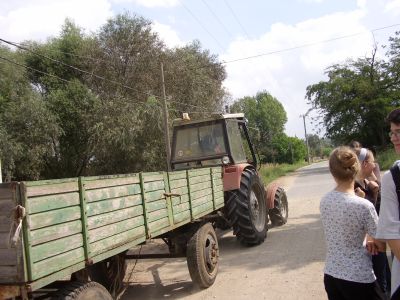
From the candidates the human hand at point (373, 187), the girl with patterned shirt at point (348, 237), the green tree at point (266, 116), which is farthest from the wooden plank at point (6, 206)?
the green tree at point (266, 116)

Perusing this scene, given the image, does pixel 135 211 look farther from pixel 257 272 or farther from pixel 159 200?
pixel 257 272

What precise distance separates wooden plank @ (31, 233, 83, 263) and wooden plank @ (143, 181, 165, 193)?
1259 mm

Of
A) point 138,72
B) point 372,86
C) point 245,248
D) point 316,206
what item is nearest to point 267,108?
point 372,86

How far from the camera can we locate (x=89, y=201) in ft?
11.6

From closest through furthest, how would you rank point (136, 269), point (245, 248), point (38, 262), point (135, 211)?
point (38, 262) → point (135, 211) → point (136, 269) → point (245, 248)

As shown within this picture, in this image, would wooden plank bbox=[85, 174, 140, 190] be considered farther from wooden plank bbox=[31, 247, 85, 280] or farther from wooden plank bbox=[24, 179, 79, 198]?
wooden plank bbox=[31, 247, 85, 280]

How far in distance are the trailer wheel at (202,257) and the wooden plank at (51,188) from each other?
2.66 meters

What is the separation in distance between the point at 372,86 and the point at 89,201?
31.0 m

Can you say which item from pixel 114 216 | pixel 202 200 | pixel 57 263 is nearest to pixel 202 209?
pixel 202 200

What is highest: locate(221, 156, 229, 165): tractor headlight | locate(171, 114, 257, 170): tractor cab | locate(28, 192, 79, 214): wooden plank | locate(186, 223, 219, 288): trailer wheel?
locate(171, 114, 257, 170): tractor cab

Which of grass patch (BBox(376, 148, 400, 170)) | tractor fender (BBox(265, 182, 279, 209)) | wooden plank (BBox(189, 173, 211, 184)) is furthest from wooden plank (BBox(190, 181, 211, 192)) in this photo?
grass patch (BBox(376, 148, 400, 170))

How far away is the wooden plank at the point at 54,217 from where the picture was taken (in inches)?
114

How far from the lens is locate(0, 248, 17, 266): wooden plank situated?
2801mm

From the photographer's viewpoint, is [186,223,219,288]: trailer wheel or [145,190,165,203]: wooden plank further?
[186,223,219,288]: trailer wheel
